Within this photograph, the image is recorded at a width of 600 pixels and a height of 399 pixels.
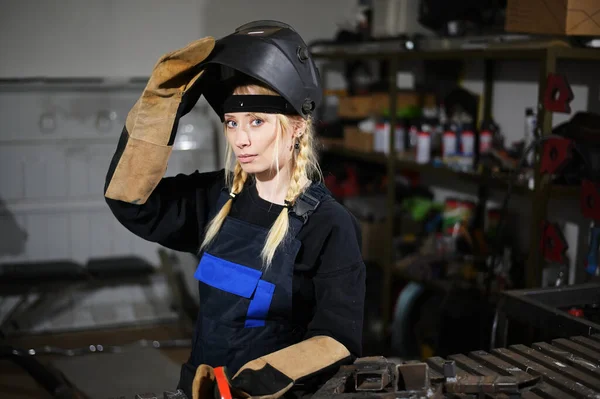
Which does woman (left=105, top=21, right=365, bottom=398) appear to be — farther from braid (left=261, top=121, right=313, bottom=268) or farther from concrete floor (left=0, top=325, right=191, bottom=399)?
concrete floor (left=0, top=325, right=191, bottom=399)

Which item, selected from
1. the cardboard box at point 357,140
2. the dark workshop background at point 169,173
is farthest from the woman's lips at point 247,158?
the cardboard box at point 357,140

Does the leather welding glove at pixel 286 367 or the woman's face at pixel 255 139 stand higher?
the woman's face at pixel 255 139

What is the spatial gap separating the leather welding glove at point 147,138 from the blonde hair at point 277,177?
136 millimetres

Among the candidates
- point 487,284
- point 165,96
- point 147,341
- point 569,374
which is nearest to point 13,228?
point 147,341

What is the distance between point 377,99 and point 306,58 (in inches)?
90.8

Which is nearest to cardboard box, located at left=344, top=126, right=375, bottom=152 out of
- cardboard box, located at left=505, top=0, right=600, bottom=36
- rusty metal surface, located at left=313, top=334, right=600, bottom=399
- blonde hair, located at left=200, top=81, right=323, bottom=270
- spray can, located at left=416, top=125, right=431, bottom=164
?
spray can, located at left=416, top=125, right=431, bottom=164

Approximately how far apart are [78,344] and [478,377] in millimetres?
2813

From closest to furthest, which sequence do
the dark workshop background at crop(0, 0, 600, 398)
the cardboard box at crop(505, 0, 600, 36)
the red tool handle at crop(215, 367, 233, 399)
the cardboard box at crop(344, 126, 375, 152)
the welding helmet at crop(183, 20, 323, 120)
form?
the red tool handle at crop(215, 367, 233, 399)
the welding helmet at crop(183, 20, 323, 120)
the cardboard box at crop(505, 0, 600, 36)
the dark workshop background at crop(0, 0, 600, 398)
the cardboard box at crop(344, 126, 375, 152)

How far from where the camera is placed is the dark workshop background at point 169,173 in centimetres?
333

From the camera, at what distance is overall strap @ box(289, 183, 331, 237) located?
1.54 m

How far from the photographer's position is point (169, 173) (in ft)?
12.9

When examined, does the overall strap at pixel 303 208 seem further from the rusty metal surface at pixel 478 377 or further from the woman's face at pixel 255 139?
the rusty metal surface at pixel 478 377

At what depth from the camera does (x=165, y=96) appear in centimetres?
144

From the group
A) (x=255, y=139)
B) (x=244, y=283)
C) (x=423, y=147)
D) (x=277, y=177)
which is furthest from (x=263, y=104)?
(x=423, y=147)
